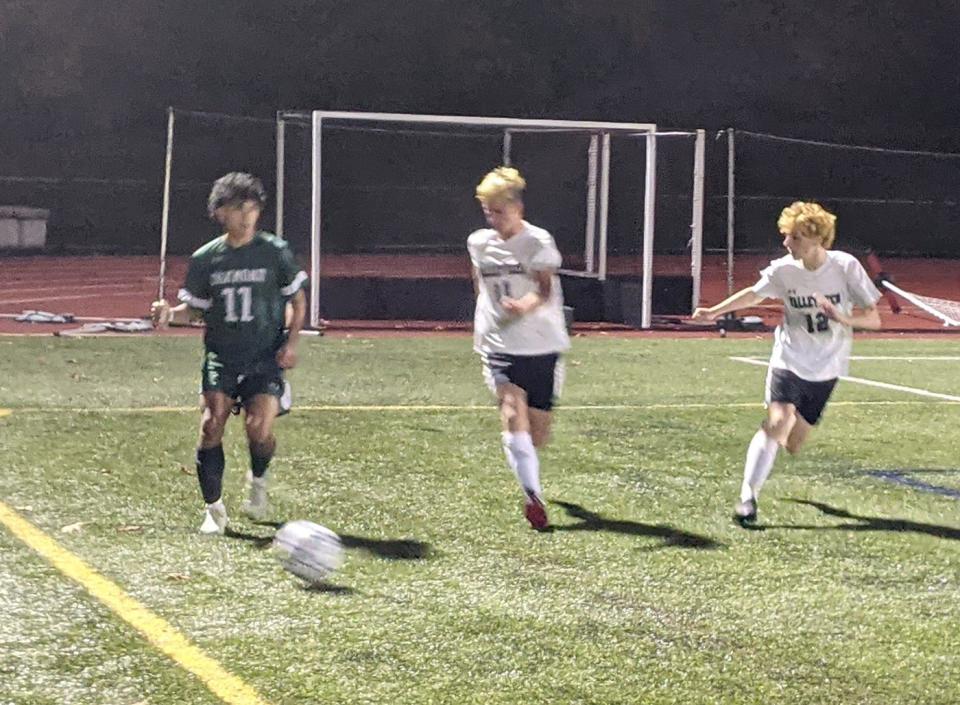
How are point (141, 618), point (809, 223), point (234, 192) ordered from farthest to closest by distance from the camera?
1. point (809, 223)
2. point (234, 192)
3. point (141, 618)

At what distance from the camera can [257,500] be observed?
25.3 feet

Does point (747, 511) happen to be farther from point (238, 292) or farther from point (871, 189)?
point (871, 189)

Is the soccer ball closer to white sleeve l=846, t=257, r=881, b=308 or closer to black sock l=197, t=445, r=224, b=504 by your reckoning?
black sock l=197, t=445, r=224, b=504

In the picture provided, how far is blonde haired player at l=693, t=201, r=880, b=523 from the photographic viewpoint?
25.1 feet

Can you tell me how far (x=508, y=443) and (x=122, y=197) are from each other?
26687 millimetres

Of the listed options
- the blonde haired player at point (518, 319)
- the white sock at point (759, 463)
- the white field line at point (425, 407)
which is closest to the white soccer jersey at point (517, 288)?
the blonde haired player at point (518, 319)

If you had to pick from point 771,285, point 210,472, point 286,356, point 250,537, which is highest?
point 771,285

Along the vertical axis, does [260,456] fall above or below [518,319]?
below

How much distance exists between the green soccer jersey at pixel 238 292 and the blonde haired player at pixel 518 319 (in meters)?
1.02

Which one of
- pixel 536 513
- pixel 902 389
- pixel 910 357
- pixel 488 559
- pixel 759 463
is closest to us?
pixel 488 559

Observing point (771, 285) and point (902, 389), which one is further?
point (902, 389)

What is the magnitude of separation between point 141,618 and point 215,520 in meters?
1.64

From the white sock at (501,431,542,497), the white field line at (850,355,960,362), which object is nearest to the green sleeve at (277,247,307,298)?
the white sock at (501,431,542,497)

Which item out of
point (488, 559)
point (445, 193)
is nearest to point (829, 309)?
point (488, 559)
